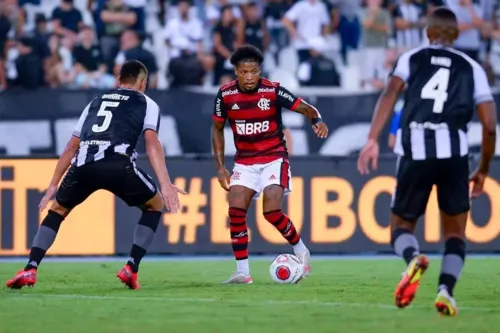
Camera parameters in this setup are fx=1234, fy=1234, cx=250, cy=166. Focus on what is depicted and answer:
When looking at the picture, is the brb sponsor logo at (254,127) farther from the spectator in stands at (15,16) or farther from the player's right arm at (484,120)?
the spectator in stands at (15,16)

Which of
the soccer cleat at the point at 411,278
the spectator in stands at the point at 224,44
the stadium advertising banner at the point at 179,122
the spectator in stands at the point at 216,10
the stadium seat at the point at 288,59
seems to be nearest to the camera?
the soccer cleat at the point at 411,278

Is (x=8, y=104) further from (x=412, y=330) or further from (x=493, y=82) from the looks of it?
(x=412, y=330)

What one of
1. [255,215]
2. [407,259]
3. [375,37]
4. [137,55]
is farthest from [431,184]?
[375,37]

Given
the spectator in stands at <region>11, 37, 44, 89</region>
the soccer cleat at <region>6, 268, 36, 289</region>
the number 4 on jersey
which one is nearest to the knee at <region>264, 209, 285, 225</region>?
the soccer cleat at <region>6, 268, 36, 289</region>

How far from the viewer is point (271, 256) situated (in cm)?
1562

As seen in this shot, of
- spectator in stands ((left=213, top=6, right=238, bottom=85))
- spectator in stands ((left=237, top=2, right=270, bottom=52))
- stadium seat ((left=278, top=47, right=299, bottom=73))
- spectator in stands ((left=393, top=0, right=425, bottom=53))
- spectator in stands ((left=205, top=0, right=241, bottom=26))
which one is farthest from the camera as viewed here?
spectator in stands ((left=393, top=0, right=425, bottom=53))

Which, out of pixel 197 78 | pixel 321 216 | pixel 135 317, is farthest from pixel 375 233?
pixel 135 317

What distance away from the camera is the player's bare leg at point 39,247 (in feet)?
33.0

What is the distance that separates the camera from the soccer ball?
11.0m

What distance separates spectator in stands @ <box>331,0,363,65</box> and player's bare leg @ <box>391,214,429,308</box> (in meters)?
12.4

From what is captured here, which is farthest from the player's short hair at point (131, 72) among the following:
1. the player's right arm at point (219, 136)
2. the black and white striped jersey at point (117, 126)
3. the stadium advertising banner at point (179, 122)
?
the stadium advertising banner at point (179, 122)

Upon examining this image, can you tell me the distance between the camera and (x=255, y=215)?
1563 centimetres

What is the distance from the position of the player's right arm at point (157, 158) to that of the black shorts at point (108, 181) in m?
0.20

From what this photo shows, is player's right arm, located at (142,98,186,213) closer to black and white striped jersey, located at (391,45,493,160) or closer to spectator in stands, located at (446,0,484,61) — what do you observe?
black and white striped jersey, located at (391,45,493,160)
